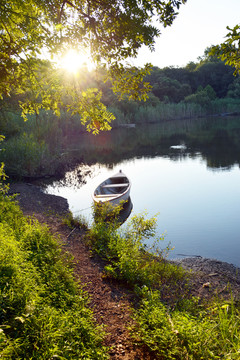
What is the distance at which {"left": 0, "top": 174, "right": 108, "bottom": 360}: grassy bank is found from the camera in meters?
2.94

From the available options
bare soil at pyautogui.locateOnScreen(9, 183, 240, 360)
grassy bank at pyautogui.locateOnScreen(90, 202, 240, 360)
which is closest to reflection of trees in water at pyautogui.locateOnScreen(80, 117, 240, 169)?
bare soil at pyautogui.locateOnScreen(9, 183, 240, 360)

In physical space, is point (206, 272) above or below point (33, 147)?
below

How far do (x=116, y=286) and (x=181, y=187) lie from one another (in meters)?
13.5

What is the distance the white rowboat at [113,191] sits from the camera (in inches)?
453

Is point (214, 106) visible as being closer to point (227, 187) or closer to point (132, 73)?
point (227, 187)

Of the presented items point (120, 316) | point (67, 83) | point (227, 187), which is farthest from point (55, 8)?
point (227, 187)

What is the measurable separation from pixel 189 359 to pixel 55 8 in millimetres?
5992

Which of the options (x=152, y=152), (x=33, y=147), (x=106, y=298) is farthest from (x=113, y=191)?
(x=152, y=152)

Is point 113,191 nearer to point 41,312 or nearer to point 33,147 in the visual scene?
point 33,147

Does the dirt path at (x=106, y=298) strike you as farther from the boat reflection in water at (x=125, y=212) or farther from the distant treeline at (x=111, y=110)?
the boat reflection in water at (x=125, y=212)

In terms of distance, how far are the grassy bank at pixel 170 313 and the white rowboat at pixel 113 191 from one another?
334 centimetres

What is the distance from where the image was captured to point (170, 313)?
4.29 m

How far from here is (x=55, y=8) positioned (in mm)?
5008

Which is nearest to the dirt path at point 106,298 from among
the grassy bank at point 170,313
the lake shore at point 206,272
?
the grassy bank at point 170,313
